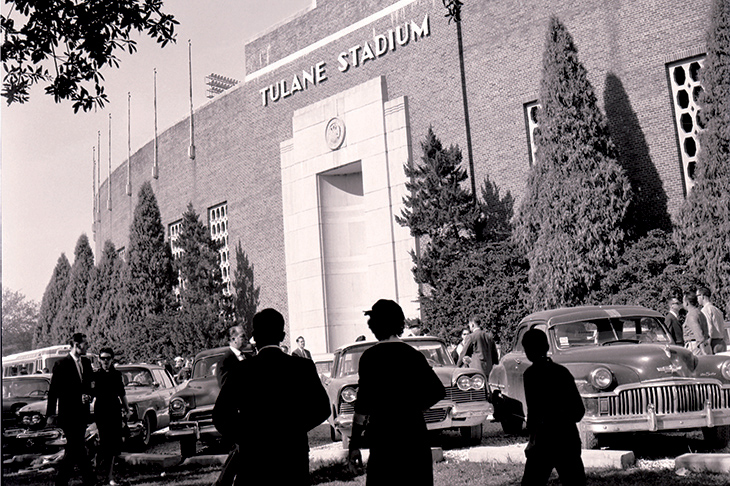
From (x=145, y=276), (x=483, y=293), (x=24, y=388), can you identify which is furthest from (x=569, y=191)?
(x=145, y=276)

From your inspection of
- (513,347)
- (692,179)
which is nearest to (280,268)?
(692,179)

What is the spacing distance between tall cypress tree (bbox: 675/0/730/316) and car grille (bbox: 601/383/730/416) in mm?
8544

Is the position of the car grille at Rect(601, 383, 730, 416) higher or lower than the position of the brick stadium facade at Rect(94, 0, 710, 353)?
lower

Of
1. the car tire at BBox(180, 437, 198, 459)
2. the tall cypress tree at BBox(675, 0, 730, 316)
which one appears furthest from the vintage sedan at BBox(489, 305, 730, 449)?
the tall cypress tree at BBox(675, 0, 730, 316)

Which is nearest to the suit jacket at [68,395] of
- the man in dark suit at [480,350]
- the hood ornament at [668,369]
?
the hood ornament at [668,369]

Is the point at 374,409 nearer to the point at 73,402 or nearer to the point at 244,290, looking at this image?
the point at 73,402

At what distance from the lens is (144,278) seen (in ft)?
112

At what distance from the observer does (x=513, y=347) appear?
37.0ft

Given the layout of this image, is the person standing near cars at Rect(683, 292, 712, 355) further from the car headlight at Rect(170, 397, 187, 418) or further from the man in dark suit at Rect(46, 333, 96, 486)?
the man in dark suit at Rect(46, 333, 96, 486)

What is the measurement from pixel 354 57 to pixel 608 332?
19.6 m

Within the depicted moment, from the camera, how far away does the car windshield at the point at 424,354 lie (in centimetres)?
1119

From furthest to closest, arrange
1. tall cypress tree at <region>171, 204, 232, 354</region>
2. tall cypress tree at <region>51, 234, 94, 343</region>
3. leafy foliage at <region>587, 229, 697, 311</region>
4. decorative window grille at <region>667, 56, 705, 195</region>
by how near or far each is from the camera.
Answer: tall cypress tree at <region>51, 234, 94, 343</region> → tall cypress tree at <region>171, 204, 232, 354</region> → decorative window grille at <region>667, 56, 705, 195</region> → leafy foliage at <region>587, 229, 697, 311</region>

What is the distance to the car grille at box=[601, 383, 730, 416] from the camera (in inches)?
338

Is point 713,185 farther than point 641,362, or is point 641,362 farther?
point 713,185
